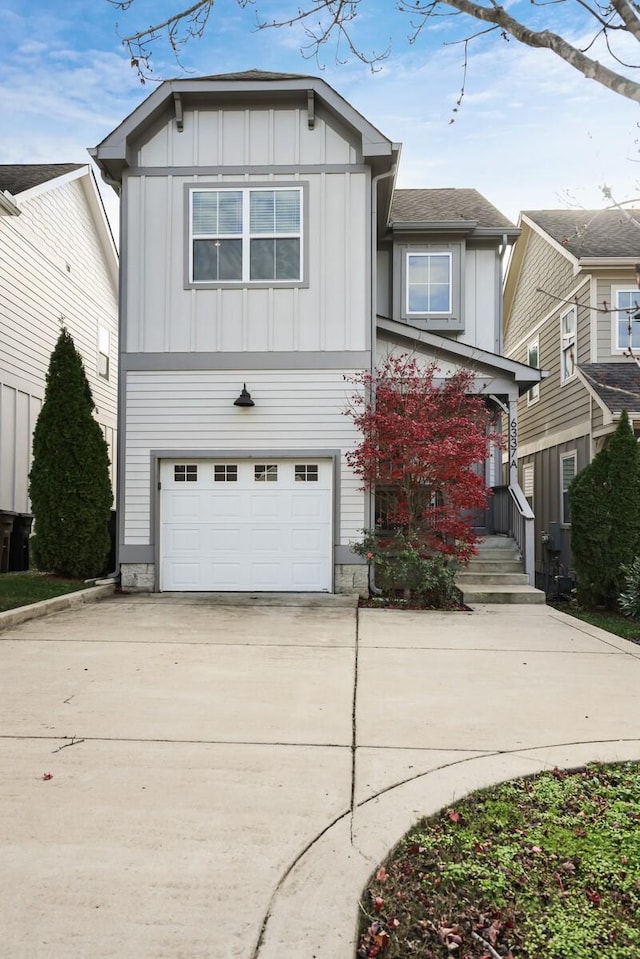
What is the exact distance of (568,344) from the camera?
1491 centimetres

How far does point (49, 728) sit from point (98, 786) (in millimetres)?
988

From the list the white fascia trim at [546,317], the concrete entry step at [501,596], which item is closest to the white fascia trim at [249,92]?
the white fascia trim at [546,317]

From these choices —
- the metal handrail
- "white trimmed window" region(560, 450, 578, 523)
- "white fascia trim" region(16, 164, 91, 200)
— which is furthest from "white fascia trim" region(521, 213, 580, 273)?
"white fascia trim" region(16, 164, 91, 200)

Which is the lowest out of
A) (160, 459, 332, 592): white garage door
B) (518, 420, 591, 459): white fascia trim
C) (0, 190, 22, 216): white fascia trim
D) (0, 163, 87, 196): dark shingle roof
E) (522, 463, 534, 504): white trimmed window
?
(160, 459, 332, 592): white garage door

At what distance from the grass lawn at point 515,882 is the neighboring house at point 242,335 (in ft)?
23.5

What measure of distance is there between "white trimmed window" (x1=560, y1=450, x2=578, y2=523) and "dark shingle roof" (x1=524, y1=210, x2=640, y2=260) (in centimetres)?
394

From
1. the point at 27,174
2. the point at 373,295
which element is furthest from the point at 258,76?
the point at 27,174

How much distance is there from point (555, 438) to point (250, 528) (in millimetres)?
8171

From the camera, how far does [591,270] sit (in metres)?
13.4

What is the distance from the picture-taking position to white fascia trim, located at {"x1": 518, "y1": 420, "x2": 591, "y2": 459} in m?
13.6

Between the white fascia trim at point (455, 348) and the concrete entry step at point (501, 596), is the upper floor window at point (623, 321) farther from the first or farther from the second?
the concrete entry step at point (501, 596)

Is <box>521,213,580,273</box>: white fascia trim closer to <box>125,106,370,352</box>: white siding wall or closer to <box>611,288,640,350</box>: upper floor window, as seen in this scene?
<box>611,288,640,350</box>: upper floor window

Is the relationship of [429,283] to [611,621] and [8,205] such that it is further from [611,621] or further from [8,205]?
[8,205]

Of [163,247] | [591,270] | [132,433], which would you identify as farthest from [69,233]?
[591,270]
